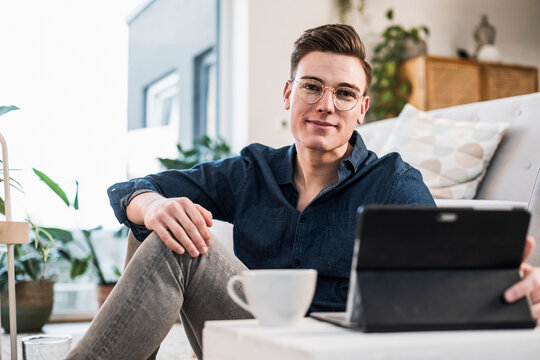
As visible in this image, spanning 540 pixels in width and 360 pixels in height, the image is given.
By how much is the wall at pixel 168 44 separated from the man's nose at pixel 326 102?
2461 millimetres

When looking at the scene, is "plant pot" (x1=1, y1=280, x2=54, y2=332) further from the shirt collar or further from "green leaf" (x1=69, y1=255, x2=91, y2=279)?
the shirt collar

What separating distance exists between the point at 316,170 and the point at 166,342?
4.87ft

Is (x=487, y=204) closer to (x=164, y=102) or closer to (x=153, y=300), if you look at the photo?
(x=153, y=300)

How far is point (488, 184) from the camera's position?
1864 mm

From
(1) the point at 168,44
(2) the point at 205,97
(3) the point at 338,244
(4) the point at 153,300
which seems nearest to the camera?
(4) the point at 153,300

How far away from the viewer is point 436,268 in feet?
2.31

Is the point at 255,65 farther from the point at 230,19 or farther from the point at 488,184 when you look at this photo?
the point at 488,184

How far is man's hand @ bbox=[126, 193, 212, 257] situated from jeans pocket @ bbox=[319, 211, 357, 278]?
0.29m

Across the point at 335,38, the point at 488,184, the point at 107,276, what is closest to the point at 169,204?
the point at 335,38

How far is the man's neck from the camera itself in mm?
1388

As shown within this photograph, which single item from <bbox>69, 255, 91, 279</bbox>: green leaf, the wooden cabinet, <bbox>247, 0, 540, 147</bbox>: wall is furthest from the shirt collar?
the wooden cabinet

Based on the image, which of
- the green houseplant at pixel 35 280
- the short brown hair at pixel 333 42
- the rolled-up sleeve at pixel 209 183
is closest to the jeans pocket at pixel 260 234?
the rolled-up sleeve at pixel 209 183

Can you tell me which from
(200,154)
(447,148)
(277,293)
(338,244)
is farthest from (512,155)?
(200,154)

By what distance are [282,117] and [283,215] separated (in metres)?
2.46
